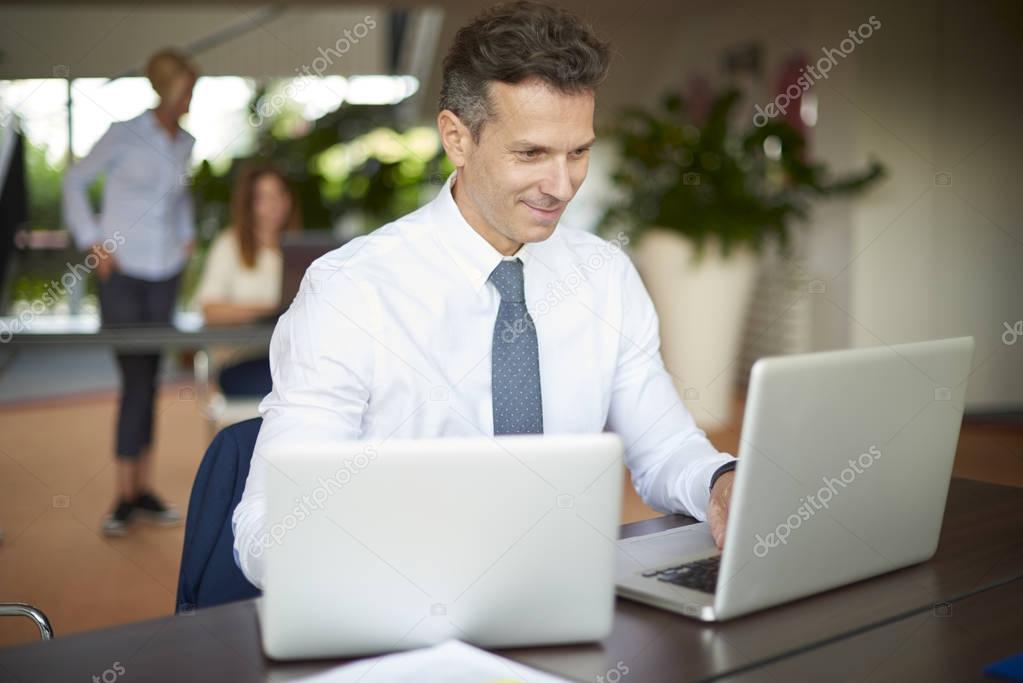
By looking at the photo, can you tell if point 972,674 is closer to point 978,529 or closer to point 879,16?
point 978,529

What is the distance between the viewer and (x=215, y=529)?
142 centimetres

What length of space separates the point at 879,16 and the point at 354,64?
4.29 meters

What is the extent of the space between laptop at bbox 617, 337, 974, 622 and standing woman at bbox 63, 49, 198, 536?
308cm

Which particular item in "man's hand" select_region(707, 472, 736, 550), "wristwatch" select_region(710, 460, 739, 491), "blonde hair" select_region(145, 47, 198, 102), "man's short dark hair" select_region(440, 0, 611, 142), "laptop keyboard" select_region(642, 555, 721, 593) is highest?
"blonde hair" select_region(145, 47, 198, 102)

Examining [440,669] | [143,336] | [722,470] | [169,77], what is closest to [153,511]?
[143,336]

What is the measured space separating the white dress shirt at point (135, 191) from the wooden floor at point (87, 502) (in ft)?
3.10

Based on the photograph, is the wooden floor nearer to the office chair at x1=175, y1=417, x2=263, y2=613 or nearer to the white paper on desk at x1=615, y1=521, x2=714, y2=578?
the white paper on desk at x1=615, y1=521, x2=714, y2=578

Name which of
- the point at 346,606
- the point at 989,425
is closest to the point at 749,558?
the point at 346,606

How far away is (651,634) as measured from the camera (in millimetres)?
1051

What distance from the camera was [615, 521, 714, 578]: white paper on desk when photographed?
4.00 feet

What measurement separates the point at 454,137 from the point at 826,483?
858 millimetres

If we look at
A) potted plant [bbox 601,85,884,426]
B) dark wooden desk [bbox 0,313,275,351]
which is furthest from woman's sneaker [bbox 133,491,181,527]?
potted plant [bbox 601,85,884,426]

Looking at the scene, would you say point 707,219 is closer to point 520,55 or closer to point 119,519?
point 119,519

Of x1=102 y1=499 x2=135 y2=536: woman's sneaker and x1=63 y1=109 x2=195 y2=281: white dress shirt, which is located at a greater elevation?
x1=63 y1=109 x2=195 y2=281: white dress shirt
